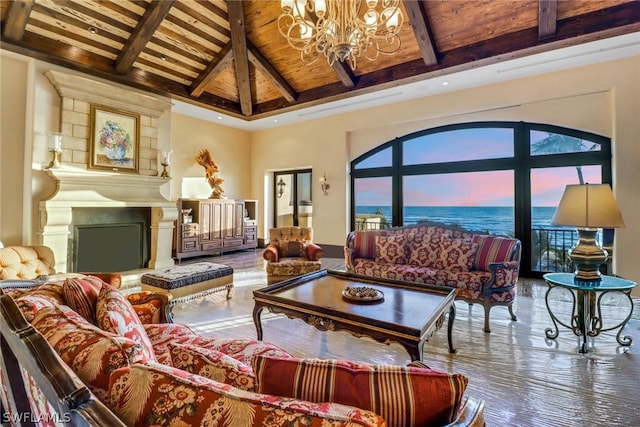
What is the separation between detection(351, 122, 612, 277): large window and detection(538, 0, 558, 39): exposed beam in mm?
1547

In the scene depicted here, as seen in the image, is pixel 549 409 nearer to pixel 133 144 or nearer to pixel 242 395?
pixel 242 395

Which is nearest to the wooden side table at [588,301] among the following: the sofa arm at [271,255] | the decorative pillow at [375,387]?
the decorative pillow at [375,387]

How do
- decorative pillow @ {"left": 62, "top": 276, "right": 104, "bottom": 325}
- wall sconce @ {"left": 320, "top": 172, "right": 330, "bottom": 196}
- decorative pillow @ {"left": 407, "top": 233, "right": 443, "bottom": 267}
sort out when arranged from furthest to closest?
wall sconce @ {"left": 320, "top": 172, "right": 330, "bottom": 196} < decorative pillow @ {"left": 407, "top": 233, "right": 443, "bottom": 267} < decorative pillow @ {"left": 62, "top": 276, "right": 104, "bottom": 325}

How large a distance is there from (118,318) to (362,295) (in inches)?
65.2

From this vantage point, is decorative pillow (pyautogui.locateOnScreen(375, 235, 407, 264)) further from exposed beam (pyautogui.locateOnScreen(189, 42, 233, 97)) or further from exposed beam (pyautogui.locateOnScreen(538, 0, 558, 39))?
exposed beam (pyautogui.locateOnScreen(189, 42, 233, 97))

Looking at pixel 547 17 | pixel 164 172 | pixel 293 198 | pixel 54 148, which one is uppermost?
pixel 547 17

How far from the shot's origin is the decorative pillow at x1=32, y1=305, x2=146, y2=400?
87 cm

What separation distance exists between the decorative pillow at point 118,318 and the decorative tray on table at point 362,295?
1.44 m

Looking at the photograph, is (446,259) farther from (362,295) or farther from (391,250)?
(362,295)

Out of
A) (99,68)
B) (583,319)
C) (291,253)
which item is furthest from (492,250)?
(99,68)

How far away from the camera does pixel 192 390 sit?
747mm

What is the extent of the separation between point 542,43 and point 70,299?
5.72 metres

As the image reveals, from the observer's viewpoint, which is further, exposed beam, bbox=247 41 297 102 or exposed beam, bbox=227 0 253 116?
exposed beam, bbox=247 41 297 102

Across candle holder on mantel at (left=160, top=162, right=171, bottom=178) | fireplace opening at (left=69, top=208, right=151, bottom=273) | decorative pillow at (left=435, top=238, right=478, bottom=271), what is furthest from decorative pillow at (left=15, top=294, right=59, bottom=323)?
candle holder on mantel at (left=160, top=162, right=171, bottom=178)
